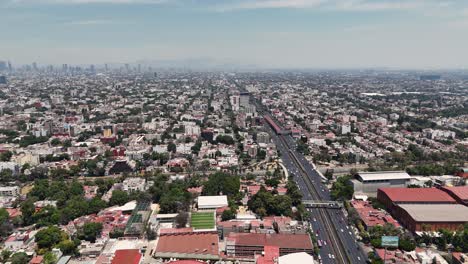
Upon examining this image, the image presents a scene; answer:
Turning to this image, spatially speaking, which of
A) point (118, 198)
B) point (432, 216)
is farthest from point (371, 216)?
point (118, 198)

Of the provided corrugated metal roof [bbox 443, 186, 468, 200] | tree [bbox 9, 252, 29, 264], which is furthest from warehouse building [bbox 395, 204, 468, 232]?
tree [bbox 9, 252, 29, 264]

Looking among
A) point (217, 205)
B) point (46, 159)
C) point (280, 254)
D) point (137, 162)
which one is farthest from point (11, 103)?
point (280, 254)

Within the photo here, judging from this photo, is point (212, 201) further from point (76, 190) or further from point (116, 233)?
point (76, 190)

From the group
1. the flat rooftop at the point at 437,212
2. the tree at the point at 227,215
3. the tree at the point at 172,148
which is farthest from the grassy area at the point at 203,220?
the tree at the point at 172,148

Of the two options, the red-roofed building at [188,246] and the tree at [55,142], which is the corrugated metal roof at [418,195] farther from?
the tree at [55,142]

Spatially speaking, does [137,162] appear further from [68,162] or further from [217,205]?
[217,205]

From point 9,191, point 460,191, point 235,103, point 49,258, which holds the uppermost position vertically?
point 235,103

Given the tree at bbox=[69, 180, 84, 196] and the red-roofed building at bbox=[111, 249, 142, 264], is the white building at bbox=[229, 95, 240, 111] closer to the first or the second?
the tree at bbox=[69, 180, 84, 196]
